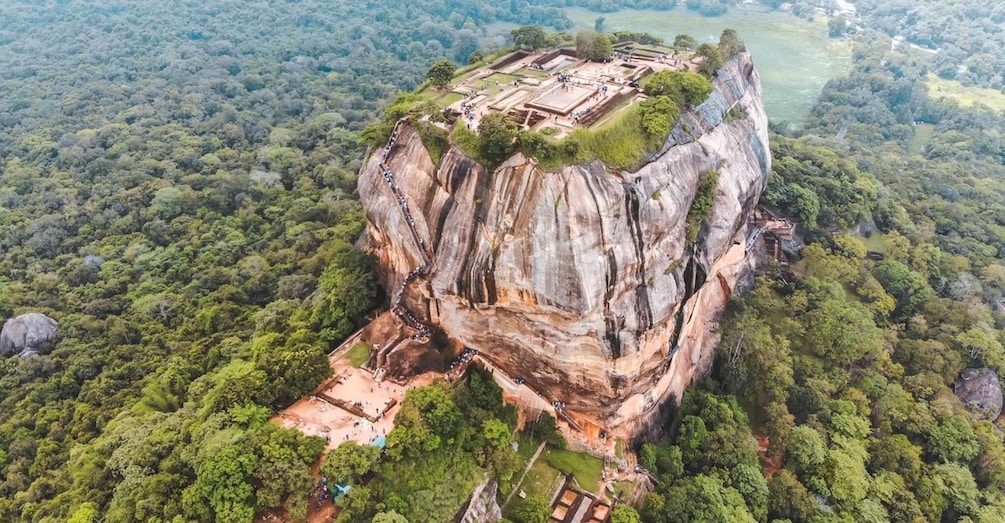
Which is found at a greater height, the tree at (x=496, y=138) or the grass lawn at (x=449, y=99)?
the tree at (x=496, y=138)

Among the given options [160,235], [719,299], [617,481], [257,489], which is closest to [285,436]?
[257,489]

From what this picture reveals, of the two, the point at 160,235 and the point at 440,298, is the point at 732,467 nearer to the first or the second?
the point at 440,298

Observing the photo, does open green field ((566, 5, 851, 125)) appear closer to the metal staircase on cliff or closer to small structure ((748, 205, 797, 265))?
small structure ((748, 205, 797, 265))

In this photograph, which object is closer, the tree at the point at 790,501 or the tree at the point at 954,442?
the tree at the point at 790,501

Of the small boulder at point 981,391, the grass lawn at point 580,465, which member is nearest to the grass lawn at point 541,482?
the grass lawn at point 580,465

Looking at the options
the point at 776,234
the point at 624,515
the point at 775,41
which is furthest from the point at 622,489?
the point at 775,41

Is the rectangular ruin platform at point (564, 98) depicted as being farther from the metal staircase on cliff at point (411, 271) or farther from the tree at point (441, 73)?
the metal staircase on cliff at point (411, 271)

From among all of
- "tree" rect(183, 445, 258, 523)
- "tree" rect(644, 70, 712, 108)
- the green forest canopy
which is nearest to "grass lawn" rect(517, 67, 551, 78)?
"tree" rect(644, 70, 712, 108)
